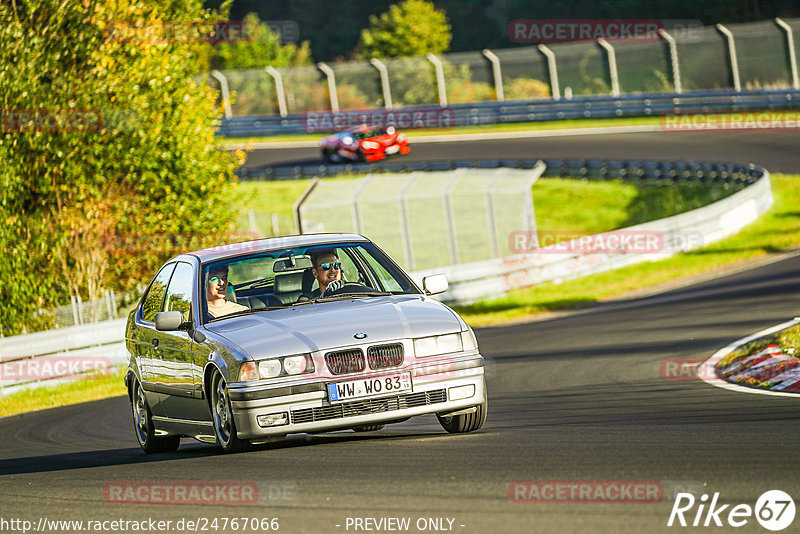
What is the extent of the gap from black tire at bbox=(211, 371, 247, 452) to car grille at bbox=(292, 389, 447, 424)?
1.66ft

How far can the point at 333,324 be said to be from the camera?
26.2ft

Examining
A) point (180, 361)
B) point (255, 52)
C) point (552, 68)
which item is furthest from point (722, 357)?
point (255, 52)

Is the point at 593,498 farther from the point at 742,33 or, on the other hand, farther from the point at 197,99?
the point at 742,33

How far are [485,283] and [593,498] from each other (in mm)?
18370

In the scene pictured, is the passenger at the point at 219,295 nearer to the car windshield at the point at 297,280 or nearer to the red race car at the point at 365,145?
the car windshield at the point at 297,280

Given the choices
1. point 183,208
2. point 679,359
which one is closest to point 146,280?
point 183,208

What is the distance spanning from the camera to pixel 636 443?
7.45 m

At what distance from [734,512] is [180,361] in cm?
478

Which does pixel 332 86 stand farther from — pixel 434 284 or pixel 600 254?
pixel 434 284

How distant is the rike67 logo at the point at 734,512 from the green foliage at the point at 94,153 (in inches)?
737

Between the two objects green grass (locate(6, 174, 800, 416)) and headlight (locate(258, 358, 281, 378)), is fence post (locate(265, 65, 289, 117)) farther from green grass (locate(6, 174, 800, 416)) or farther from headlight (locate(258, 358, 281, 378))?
headlight (locate(258, 358, 281, 378))

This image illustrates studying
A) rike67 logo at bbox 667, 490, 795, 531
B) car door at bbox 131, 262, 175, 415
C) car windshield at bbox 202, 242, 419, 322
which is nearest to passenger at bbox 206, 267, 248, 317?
car windshield at bbox 202, 242, 419, 322

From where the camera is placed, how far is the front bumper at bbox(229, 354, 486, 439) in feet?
25.3

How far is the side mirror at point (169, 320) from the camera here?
8.75 m
